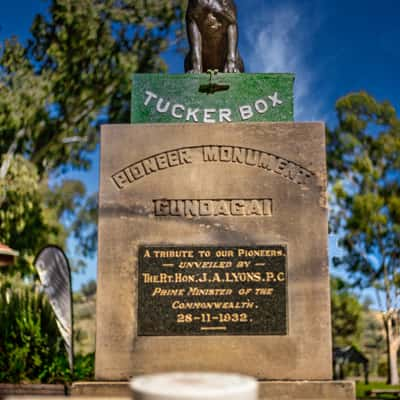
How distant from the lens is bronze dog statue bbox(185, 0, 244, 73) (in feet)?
25.6

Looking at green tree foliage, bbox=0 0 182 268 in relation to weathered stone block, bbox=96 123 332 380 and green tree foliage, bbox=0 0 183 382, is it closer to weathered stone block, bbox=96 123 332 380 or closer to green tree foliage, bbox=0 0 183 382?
green tree foliage, bbox=0 0 183 382

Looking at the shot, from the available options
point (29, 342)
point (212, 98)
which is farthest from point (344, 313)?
point (212, 98)

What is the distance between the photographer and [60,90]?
83.2ft

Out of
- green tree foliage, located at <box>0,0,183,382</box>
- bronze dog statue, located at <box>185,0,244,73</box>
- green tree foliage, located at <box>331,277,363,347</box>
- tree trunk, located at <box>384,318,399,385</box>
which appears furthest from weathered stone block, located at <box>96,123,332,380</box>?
green tree foliage, located at <box>331,277,363,347</box>

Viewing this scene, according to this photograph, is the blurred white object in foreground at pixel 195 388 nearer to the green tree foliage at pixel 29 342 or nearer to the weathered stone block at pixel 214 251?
the weathered stone block at pixel 214 251

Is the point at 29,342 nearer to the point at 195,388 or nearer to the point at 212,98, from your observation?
the point at 212,98

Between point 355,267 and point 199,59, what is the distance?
24676 mm

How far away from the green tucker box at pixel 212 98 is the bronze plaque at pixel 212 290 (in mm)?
1497

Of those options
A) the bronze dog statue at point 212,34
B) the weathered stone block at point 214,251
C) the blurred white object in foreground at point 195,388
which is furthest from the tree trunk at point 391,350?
the blurred white object in foreground at point 195,388

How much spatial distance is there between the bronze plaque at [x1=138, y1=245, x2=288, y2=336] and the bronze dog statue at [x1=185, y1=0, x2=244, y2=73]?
2556 mm

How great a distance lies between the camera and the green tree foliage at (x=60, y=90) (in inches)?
901

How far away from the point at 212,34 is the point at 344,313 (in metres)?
32.4

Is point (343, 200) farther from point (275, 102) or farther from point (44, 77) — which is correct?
point (275, 102)

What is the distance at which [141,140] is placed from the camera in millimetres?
6660
